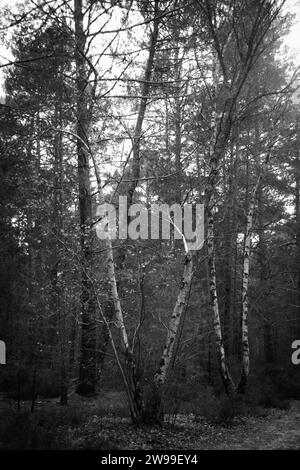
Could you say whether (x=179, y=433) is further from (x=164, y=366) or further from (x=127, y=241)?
(x=127, y=241)

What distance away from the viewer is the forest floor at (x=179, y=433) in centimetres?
605

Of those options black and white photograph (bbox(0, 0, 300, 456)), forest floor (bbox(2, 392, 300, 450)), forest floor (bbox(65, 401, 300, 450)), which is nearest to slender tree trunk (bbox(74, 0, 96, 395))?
black and white photograph (bbox(0, 0, 300, 456))

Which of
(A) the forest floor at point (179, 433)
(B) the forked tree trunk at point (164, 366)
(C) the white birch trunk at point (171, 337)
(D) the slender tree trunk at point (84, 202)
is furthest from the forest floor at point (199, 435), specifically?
(D) the slender tree trunk at point (84, 202)

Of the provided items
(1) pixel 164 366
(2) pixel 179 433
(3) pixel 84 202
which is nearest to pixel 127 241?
(3) pixel 84 202

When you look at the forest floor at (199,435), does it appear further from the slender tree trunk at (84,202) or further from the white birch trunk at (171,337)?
the slender tree trunk at (84,202)

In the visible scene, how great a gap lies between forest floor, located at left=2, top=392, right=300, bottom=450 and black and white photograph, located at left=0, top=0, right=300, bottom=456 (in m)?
0.04

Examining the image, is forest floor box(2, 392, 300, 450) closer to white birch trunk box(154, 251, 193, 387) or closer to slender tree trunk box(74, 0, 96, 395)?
white birch trunk box(154, 251, 193, 387)

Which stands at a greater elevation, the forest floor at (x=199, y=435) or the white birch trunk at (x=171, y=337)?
the white birch trunk at (x=171, y=337)

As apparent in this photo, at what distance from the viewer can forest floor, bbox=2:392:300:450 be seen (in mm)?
6055

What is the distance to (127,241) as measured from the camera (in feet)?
30.0

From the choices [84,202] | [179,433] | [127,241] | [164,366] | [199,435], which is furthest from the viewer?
[84,202]

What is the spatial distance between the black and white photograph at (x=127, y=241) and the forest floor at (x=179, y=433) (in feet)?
0.14

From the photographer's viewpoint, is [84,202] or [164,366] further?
[84,202]

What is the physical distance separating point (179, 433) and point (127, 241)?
13.9ft
